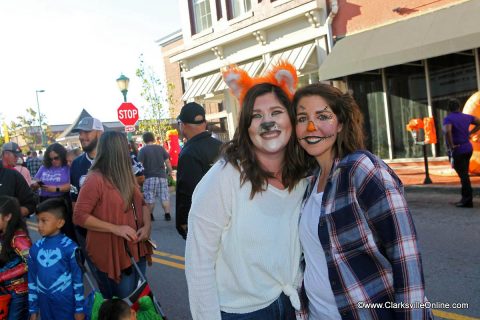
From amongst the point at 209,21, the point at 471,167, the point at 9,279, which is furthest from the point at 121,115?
the point at 9,279

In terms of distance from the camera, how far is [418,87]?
43.4 feet

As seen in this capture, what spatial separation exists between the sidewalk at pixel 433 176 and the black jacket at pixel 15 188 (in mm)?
8138

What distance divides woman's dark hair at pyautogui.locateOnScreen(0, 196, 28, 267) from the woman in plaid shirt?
2806mm

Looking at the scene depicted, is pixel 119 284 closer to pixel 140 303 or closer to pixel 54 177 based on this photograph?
pixel 140 303

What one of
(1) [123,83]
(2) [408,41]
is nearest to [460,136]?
(2) [408,41]

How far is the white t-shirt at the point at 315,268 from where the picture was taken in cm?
205

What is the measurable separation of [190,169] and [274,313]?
5.98 feet

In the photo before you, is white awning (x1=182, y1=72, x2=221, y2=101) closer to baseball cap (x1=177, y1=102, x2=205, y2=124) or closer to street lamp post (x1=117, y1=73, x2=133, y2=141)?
street lamp post (x1=117, y1=73, x2=133, y2=141)

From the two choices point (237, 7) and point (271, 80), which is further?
point (237, 7)

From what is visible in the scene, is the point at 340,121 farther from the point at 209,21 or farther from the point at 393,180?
the point at 209,21

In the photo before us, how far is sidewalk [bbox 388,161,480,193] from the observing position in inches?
396

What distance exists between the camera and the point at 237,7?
A: 1806 centimetres

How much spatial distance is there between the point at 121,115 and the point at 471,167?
9.69 m

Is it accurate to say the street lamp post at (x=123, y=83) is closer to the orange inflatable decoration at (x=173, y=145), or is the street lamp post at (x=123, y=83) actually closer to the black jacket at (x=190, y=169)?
the orange inflatable decoration at (x=173, y=145)
